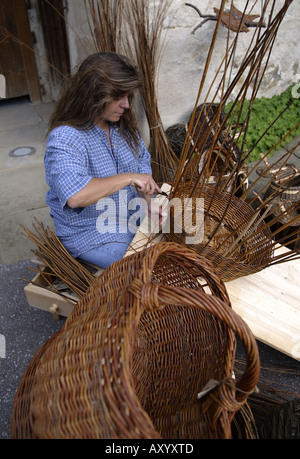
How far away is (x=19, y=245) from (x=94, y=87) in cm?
122

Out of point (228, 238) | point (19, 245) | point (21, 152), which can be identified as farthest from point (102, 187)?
point (21, 152)

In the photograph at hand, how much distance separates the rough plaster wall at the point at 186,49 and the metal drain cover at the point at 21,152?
78cm

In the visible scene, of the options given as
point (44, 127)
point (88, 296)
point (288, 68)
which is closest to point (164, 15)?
point (288, 68)

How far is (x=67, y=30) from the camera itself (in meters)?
3.00

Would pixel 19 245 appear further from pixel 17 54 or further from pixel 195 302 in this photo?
pixel 17 54

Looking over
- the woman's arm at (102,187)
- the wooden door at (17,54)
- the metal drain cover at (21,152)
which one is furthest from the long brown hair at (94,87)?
the wooden door at (17,54)

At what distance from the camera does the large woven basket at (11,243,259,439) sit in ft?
2.42

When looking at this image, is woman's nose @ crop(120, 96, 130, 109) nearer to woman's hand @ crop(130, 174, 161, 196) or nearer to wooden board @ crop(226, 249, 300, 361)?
woman's hand @ crop(130, 174, 161, 196)

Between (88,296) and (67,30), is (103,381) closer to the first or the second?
(88,296)

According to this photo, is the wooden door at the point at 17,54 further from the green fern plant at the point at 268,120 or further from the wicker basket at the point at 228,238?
the wicker basket at the point at 228,238

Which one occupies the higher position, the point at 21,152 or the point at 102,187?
the point at 102,187

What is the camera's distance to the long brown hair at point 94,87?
56.2 inches

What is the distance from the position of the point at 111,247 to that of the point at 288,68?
250 cm

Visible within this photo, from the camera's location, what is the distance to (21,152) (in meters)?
3.17
